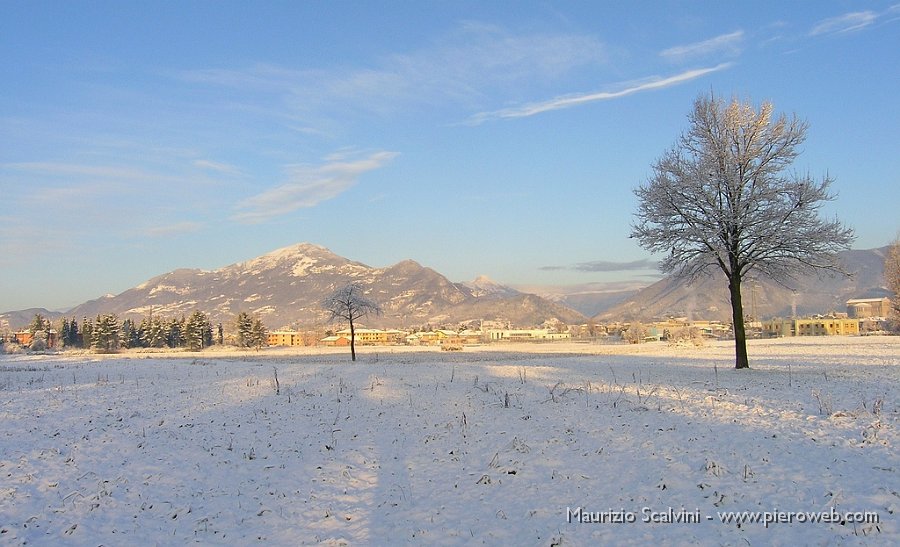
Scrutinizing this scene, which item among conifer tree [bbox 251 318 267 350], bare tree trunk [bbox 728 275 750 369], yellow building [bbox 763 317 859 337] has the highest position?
bare tree trunk [bbox 728 275 750 369]

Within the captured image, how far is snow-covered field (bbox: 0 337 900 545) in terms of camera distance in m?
10.8

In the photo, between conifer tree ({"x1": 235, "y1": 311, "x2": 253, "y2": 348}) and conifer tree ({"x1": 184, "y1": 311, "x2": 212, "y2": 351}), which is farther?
conifer tree ({"x1": 184, "y1": 311, "x2": 212, "y2": 351})

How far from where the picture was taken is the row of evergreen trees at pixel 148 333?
114 metres

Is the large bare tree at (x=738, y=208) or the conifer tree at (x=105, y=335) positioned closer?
the large bare tree at (x=738, y=208)

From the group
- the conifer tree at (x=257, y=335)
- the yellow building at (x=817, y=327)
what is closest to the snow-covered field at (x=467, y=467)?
the conifer tree at (x=257, y=335)

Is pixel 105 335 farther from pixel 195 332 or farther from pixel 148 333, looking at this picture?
pixel 148 333

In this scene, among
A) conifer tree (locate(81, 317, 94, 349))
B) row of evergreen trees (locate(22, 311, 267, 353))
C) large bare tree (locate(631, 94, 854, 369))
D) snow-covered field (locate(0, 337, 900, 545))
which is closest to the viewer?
snow-covered field (locate(0, 337, 900, 545))

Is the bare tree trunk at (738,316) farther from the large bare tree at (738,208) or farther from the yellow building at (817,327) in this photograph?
the yellow building at (817,327)

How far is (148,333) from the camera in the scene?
130875mm

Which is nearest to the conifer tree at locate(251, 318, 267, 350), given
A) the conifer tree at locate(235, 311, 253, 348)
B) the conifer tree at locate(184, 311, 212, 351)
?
the conifer tree at locate(235, 311, 253, 348)

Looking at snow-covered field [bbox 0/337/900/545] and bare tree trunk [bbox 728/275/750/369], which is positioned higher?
bare tree trunk [bbox 728/275/750/369]

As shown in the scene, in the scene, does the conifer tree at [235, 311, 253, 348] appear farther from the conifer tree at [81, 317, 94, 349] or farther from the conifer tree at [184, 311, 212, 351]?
the conifer tree at [81, 317, 94, 349]

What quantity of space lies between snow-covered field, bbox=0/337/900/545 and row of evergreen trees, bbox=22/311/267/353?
→ 98610 millimetres

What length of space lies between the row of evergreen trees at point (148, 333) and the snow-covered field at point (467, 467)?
98.6 meters
